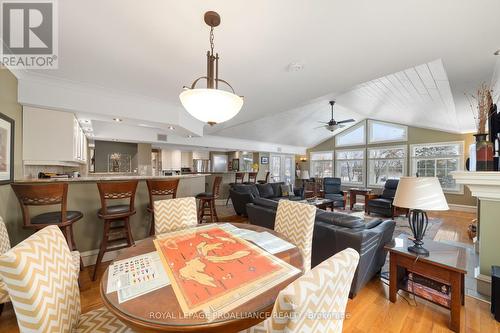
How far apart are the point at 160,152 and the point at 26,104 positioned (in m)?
5.41

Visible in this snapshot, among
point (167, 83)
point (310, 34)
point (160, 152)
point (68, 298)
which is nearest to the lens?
point (68, 298)

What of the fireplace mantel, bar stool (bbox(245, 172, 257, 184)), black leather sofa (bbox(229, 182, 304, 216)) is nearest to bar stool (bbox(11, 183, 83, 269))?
black leather sofa (bbox(229, 182, 304, 216))

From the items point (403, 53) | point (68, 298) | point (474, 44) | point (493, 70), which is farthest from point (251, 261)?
point (493, 70)

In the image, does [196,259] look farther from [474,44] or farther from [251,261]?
[474,44]

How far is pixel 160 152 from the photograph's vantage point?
25.3 ft

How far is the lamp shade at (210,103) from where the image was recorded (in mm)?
1395

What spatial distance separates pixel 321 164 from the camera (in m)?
9.84

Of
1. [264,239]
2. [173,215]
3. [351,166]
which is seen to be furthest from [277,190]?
[264,239]

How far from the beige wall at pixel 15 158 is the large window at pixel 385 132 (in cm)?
967

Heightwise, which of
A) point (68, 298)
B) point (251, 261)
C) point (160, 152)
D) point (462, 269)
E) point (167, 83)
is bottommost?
point (462, 269)

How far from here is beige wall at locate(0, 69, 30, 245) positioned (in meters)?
1.98

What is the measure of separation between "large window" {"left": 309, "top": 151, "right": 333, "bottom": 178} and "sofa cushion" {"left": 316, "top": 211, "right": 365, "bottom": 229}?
24.9ft

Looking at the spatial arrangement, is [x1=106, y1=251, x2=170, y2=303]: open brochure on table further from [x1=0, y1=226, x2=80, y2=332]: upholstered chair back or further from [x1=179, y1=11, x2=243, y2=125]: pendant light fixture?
[x1=179, y1=11, x2=243, y2=125]: pendant light fixture

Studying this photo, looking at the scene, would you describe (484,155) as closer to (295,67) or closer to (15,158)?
(295,67)
